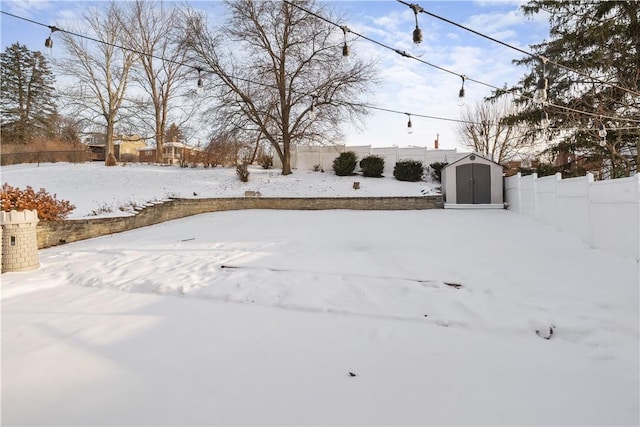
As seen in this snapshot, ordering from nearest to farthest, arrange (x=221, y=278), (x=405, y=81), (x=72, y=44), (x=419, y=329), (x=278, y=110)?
1. (x=419, y=329)
2. (x=221, y=278)
3. (x=405, y=81)
4. (x=278, y=110)
5. (x=72, y=44)

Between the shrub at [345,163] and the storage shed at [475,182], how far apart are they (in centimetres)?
588

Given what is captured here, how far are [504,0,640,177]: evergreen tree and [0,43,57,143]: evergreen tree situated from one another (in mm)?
39101

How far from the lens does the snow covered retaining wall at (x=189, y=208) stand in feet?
28.2

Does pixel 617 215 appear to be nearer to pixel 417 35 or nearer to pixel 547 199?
pixel 547 199

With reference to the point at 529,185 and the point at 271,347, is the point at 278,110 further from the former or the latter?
the point at 271,347

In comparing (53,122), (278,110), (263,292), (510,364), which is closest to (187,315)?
(263,292)

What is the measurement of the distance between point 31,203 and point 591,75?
16.8 m

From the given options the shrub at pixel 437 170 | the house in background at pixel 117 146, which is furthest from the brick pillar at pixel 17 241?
the house in background at pixel 117 146

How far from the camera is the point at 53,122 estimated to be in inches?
1245

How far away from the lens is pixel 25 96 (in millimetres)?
30703

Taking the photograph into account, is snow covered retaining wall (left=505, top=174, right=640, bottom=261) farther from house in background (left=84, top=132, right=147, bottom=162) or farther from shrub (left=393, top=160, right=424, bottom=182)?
house in background (left=84, top=132, right=147, bottom=162)

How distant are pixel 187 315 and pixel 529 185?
11186mm

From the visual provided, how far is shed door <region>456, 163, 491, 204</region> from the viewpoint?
592 inches

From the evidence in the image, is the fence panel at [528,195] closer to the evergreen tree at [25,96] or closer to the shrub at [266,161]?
the shrub at [266,161]
